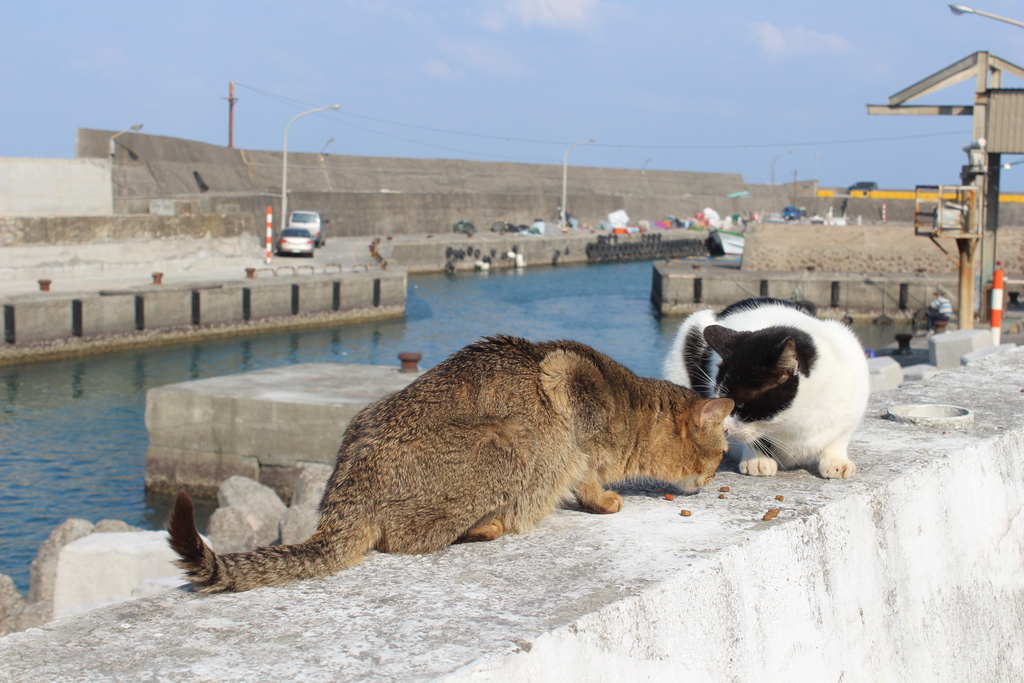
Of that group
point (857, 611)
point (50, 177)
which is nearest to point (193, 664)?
point (857, 611)

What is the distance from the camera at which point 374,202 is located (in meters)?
51.3

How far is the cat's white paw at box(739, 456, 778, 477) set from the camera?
13.4ft

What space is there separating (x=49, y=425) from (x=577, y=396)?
16.1 meters

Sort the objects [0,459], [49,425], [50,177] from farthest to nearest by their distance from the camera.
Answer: [50,177]
[49,425]
[0,459]

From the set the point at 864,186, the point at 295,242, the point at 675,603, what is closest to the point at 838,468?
the point at 675,603

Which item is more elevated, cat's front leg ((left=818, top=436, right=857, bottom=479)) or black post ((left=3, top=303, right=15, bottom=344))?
cat's front leg ((left=818, top=436, right=857, bottom=479))

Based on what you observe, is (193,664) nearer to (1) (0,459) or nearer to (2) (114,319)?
(1) (0,459)

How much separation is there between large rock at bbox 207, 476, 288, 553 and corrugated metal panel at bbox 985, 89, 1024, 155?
1907cm

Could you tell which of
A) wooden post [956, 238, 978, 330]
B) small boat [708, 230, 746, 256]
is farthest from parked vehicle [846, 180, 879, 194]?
wooden post [956, 238, 978, 330]

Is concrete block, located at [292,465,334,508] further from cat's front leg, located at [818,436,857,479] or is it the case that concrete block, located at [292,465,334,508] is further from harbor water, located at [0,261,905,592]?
cat's front leg, located at [818,436,857,479]

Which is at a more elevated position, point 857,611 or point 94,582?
point 857,611

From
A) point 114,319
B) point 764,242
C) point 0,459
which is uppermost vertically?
point 764,242

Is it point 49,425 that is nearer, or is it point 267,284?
point 49,425

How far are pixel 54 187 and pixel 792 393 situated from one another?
2889cm
